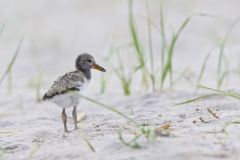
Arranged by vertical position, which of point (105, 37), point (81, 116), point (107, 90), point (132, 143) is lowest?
point (132, 143)

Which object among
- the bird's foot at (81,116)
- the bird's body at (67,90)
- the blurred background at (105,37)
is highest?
the blurred background at (105,37)

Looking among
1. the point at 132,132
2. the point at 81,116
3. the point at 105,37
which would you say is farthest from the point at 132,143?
the point at 105,37

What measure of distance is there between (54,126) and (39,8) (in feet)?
24.2

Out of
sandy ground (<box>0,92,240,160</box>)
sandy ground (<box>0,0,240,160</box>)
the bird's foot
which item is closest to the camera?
sandy ground (<box>0,92,240,160</box>)

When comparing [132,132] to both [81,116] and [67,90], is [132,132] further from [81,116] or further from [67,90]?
[81,116]

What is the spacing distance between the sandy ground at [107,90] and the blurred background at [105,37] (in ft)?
0.05

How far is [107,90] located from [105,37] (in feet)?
10.9

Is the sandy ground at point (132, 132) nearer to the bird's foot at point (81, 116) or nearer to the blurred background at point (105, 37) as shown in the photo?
the bird's foot at point (81, 116)

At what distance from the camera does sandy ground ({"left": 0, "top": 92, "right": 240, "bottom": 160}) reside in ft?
13.1

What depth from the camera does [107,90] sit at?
25.6 feet

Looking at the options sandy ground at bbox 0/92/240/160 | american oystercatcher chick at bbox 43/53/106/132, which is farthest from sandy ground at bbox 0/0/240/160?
american oystercatcher chick at bbox 43/53/106/132

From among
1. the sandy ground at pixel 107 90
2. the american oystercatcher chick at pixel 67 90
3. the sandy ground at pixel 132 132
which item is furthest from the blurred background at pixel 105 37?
the american oystercatcher chick at pixel 67 90

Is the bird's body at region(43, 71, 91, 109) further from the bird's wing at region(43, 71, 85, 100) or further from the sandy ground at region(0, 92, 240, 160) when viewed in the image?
the sandy ground at region(0, 92, 240, 160)

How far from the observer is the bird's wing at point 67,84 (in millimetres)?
5070
